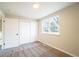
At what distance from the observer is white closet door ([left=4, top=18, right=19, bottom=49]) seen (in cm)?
124

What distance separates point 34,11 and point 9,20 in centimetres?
40

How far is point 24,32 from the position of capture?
133 cm

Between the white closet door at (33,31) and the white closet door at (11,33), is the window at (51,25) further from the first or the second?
the white closet door at (11,33)

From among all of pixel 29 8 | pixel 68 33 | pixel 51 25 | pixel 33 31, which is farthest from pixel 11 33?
pixel 68 33

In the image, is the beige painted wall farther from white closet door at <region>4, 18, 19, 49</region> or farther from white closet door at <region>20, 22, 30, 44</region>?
white closet door at <region>4, 18, 19, 49</region>

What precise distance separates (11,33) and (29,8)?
0.47 metres

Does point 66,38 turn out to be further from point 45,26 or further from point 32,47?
point 32,47

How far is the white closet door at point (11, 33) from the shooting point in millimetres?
1238

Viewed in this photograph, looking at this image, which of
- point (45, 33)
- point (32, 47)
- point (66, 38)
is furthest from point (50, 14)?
point (32, 47)

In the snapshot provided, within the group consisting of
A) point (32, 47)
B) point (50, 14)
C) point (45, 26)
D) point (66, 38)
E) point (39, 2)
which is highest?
point (39, 2)

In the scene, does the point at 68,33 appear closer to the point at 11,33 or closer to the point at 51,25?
the point at 51,25

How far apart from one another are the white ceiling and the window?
0.11 metres

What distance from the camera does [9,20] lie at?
4.05 feet

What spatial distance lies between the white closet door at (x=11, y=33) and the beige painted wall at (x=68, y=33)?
378 mm
